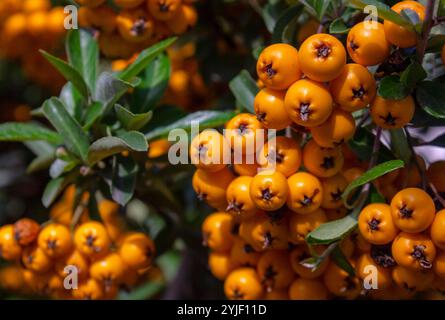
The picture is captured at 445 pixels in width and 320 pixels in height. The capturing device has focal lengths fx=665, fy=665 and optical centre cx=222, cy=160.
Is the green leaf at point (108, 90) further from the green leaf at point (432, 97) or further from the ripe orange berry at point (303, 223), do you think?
the green leaf at point (432, 97)

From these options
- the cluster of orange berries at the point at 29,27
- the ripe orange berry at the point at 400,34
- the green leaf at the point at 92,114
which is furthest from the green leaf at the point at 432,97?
the cluster of orange berries at the point at 29,27

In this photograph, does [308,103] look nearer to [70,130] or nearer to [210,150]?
[210,150]

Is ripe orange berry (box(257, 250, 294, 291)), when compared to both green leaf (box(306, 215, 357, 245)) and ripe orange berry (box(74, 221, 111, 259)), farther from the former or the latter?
ripe orange berry (box(74, 221, 111, 259))

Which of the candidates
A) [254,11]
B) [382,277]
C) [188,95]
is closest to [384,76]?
[382,277]

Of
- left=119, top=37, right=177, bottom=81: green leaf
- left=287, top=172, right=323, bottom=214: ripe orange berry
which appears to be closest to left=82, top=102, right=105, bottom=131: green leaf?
left=119, top=37, right=177, bottom=81: green leaf

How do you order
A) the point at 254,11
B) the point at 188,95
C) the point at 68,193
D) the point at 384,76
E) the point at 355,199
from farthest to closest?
the point at 68,193 < the point at 188,95 < the point at 254,11 < the point at 355,199 < the point at 384,76
